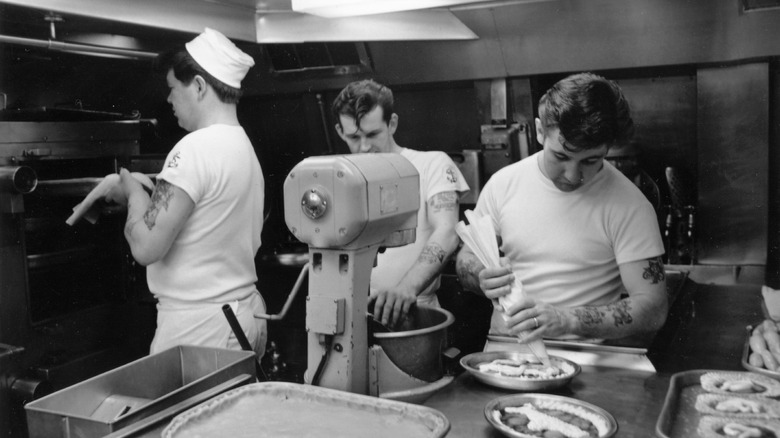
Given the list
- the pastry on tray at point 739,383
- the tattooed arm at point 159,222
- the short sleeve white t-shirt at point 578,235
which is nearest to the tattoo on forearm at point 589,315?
the short sleeve white t-shirt at point 578,235

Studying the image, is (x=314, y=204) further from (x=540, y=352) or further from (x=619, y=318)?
(x=619, y=318)

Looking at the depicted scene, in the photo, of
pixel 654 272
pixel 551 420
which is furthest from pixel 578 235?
pixel 551 420

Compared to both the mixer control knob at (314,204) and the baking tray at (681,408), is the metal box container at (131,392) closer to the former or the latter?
the mixer control knob at (314,204)

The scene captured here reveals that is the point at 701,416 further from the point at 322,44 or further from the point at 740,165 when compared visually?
the point at 322,44

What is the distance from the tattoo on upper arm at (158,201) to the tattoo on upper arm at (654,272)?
1601 millimetres

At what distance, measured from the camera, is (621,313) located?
2.03 metres

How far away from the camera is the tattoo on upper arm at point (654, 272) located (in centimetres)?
211

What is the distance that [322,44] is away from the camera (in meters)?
4.29

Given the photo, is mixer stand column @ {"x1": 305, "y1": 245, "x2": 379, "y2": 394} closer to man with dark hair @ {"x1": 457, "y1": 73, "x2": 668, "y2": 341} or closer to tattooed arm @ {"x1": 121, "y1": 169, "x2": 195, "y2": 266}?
man with dark hair @ {"x1": 457, "y1": 73, "x2": 668, "y2": 341}

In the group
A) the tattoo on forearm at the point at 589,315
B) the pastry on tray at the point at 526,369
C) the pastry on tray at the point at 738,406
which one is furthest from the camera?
the tattoo on forearm at the point at 589,315

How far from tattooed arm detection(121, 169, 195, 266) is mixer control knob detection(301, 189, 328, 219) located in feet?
2.70

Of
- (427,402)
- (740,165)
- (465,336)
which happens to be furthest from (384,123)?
(740,165)

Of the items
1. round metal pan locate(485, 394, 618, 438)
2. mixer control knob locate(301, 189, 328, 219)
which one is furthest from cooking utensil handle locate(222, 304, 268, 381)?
round metal pan locate(485, 394, 618, 438)

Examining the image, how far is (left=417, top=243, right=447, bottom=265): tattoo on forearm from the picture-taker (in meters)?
2.62
